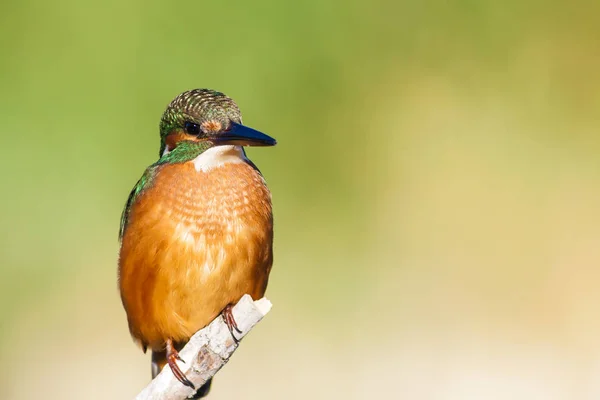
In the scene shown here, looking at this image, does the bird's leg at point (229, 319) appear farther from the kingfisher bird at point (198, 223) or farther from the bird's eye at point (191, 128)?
the bird's eye at point (191, 128)

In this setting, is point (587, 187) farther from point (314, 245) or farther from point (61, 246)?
point (61, 246)

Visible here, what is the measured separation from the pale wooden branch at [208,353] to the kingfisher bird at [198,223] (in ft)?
0.23

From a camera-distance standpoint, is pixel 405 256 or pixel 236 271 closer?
pixel 236 271

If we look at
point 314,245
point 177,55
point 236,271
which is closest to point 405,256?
point 314,245

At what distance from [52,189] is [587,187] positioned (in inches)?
149

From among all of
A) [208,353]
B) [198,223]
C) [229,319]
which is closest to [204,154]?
[198,223]

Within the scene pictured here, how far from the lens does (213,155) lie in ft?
11.1

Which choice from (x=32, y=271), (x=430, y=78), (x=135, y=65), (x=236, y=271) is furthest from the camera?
(x=430, y=78)

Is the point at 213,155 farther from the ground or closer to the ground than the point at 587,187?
farther from the ground

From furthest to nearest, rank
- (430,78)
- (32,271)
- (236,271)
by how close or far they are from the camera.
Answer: (430,78), (32,271), (236,271)

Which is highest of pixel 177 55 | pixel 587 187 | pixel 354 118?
pixel 177 55

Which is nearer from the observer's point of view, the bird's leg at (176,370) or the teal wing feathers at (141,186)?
the bird's leg at (176,370)

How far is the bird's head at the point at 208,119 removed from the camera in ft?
10.7

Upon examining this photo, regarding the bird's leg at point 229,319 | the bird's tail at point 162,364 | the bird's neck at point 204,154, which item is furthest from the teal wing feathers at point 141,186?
the bird's tail at point 162,364
